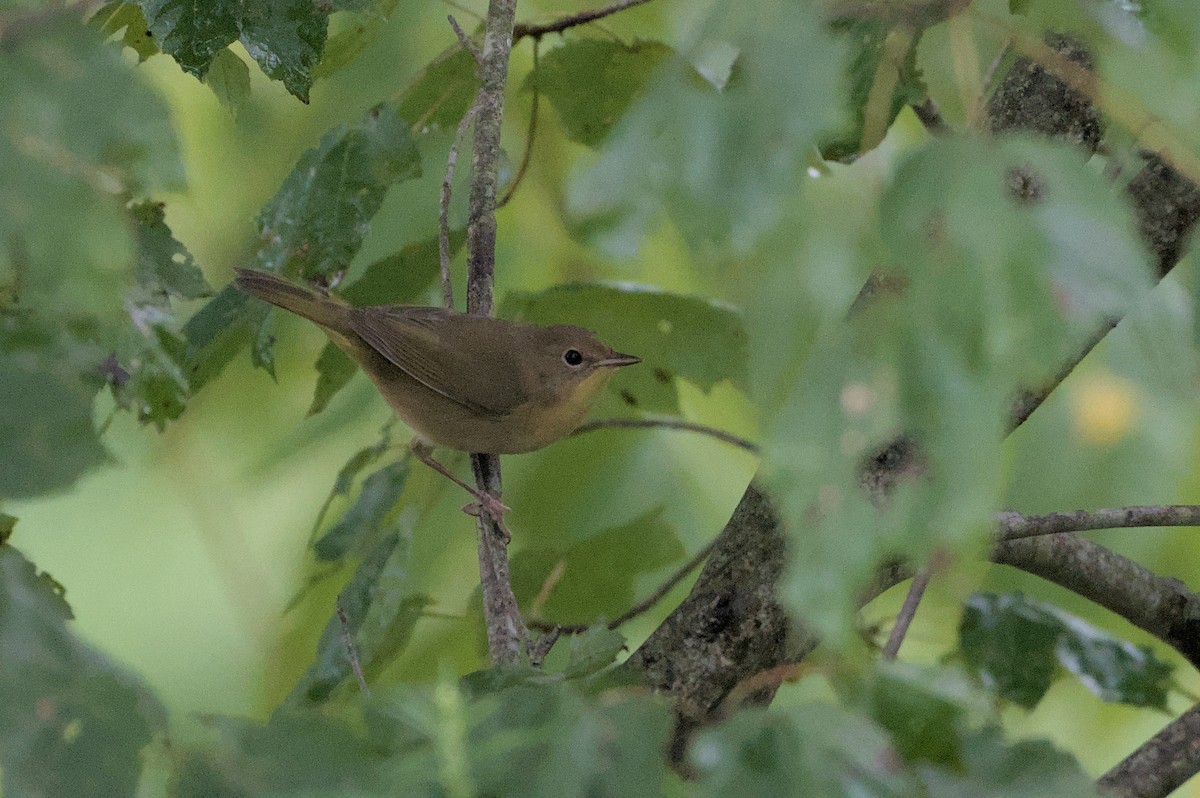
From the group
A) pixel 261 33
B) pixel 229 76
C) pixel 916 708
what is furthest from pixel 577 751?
pixel 229 76

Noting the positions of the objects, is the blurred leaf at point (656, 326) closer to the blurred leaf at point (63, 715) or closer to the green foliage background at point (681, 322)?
the green foliage background at point (681, 322)

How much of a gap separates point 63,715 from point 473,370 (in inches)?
105

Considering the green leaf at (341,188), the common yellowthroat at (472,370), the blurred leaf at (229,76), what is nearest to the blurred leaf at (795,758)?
the green leaf at (341,188)

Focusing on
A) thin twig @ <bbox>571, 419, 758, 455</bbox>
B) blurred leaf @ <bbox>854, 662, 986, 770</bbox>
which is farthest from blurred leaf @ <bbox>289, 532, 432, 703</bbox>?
blurred leaf @ <bbox>854, 662, 986, 770</bbox>

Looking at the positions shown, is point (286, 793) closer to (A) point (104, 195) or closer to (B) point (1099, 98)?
(A) point (104, 195)

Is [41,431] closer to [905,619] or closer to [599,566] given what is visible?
[905,619]

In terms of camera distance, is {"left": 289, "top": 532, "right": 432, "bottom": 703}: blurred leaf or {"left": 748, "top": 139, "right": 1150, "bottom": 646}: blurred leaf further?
{"left": 289, "top": 532, "right": 432, "bottom": 703}: blurred leaf

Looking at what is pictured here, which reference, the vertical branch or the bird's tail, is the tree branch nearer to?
the vertical branch

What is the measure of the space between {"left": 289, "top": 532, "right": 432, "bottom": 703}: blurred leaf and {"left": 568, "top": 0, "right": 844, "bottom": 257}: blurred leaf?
1.41m

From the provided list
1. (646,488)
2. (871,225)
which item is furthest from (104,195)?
(646,488)

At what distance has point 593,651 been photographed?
150cm

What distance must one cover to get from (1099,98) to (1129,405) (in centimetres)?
28

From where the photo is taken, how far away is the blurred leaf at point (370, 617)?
7.26 ft

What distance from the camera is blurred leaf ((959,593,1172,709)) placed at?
2.57m
